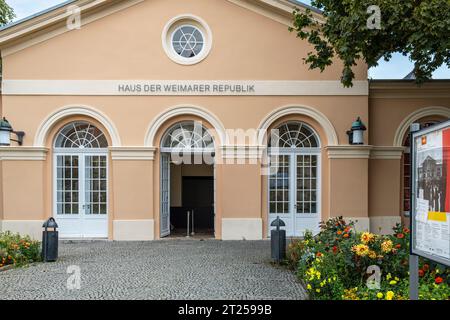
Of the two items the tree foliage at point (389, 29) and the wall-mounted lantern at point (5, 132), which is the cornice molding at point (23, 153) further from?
the tree foliage at point (389, 29)

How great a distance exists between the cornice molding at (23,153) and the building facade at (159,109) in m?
0.03

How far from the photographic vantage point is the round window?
35.3 ft

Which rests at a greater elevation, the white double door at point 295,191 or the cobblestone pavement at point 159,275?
the white double door at point 295,191

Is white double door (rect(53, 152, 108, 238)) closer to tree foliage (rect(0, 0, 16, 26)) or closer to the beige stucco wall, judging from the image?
the beige stucco wall

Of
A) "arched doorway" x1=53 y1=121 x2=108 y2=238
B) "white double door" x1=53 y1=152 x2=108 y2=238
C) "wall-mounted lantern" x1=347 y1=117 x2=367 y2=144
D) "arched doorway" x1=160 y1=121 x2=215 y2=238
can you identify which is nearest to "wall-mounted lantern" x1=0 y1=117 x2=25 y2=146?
"arched doorway" x1=53 y1=121 x2=108 y2=238

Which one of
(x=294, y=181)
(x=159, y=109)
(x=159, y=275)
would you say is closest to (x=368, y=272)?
(x=159, y=275)

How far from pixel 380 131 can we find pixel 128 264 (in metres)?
7.83

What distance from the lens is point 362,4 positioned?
22.9 feet

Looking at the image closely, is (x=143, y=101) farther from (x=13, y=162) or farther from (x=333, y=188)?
(x=333, y=188)

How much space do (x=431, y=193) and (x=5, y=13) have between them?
20.3 m

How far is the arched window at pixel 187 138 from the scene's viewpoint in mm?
10992

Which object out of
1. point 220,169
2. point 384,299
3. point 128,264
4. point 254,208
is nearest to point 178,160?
point 220,169

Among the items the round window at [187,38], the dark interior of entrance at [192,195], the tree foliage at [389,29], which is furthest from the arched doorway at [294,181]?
the dark interior of entrance at [192,195]

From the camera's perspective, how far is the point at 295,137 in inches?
438
